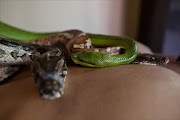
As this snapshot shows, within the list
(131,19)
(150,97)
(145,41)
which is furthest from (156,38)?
(150,97)

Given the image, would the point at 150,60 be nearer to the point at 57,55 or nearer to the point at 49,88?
the point at 57,55

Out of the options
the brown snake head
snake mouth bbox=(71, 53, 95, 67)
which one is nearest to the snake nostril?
snake mouth bbox=(71, 53, 95, 67)

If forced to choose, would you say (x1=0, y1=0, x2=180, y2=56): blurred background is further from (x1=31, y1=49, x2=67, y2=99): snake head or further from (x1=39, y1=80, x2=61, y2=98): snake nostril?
(x1=39, y1=80, x2=61, y2=98): snake nostril

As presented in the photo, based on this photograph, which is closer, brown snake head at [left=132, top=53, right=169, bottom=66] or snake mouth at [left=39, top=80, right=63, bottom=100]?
snake mouth at [left=39, top=80, right=63, bottom=100]

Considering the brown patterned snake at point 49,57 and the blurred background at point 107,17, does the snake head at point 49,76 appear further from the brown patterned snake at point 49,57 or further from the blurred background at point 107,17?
the blurred background at point 107,17

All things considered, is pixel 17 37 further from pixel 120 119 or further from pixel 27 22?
pixel 120 119
